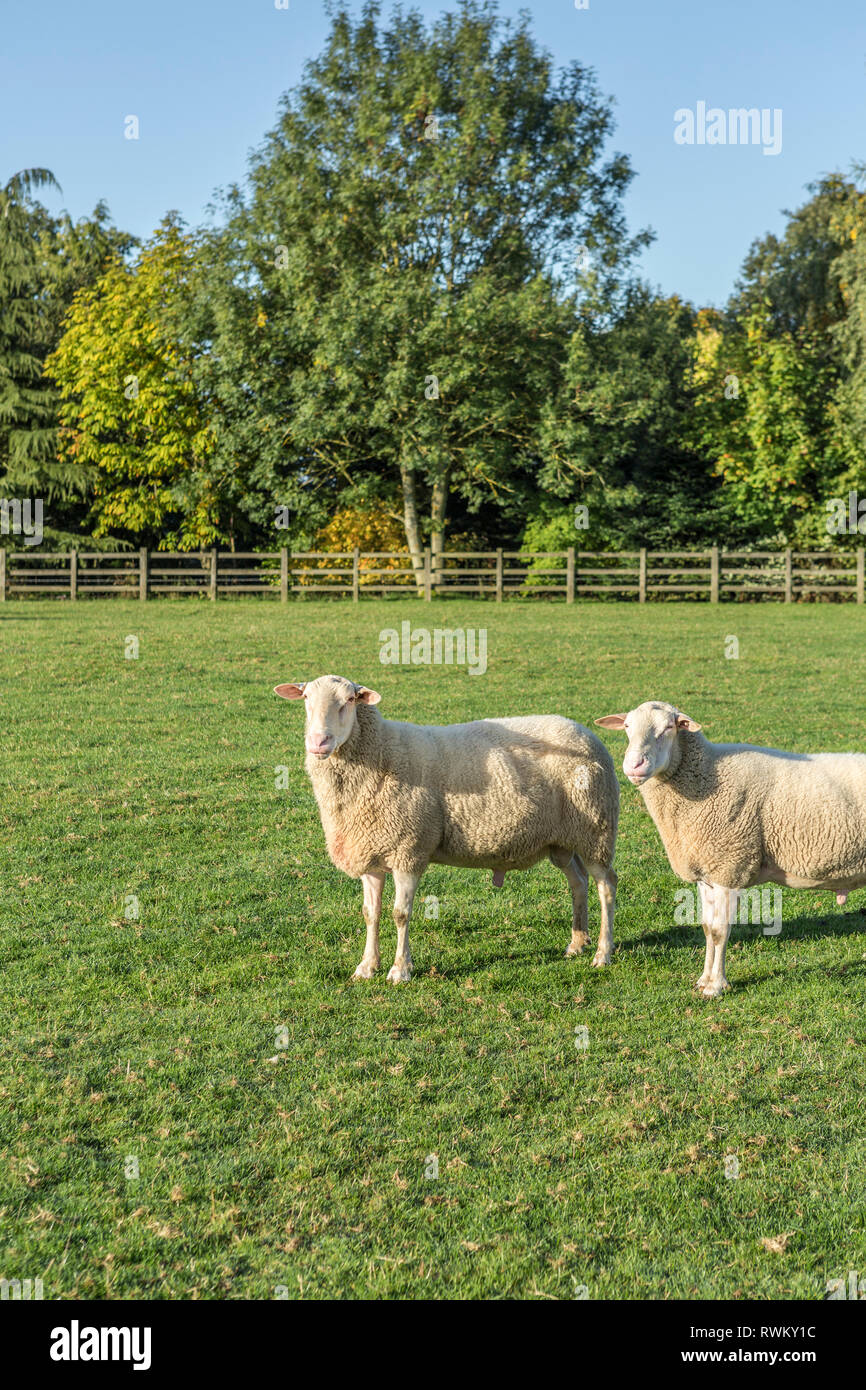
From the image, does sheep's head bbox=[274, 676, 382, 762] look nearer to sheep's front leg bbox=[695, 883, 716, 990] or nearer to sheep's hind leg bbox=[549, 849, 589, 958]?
sheep's hind leg bbox=[549, 849, 589, 958]

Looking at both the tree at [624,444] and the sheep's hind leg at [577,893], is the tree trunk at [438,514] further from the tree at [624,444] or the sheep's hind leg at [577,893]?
the sheep's hind leg at [577,893]

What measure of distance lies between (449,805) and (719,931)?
1737mm

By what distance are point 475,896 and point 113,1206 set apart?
4.48m

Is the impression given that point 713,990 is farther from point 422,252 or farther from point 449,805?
point 422,252

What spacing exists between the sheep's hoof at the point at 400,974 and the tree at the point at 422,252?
30.6 metres

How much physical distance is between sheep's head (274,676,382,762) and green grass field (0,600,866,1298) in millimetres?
1417

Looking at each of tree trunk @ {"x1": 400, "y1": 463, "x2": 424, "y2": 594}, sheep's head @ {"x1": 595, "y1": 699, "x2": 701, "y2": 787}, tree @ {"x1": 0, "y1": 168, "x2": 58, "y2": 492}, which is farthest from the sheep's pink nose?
tree @ {"x1": 0, "y1": 168, "x2": 58, "y2": 492}

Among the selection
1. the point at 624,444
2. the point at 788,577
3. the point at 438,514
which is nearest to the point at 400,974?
the point at 788,577

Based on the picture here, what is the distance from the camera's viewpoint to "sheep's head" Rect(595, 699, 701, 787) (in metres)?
6.53

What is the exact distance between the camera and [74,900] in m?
8.43

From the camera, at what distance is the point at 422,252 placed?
38969 mm

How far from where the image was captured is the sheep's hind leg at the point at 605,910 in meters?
7.28

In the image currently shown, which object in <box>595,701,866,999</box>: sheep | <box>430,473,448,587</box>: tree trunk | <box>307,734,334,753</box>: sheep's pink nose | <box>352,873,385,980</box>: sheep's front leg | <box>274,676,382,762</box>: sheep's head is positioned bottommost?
<box>352,873,385,980</box>: sheep's front leg

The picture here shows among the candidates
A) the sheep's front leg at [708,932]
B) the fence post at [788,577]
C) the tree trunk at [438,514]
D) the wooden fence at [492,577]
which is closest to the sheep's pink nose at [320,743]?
the sheep's front leg at [708,932]
